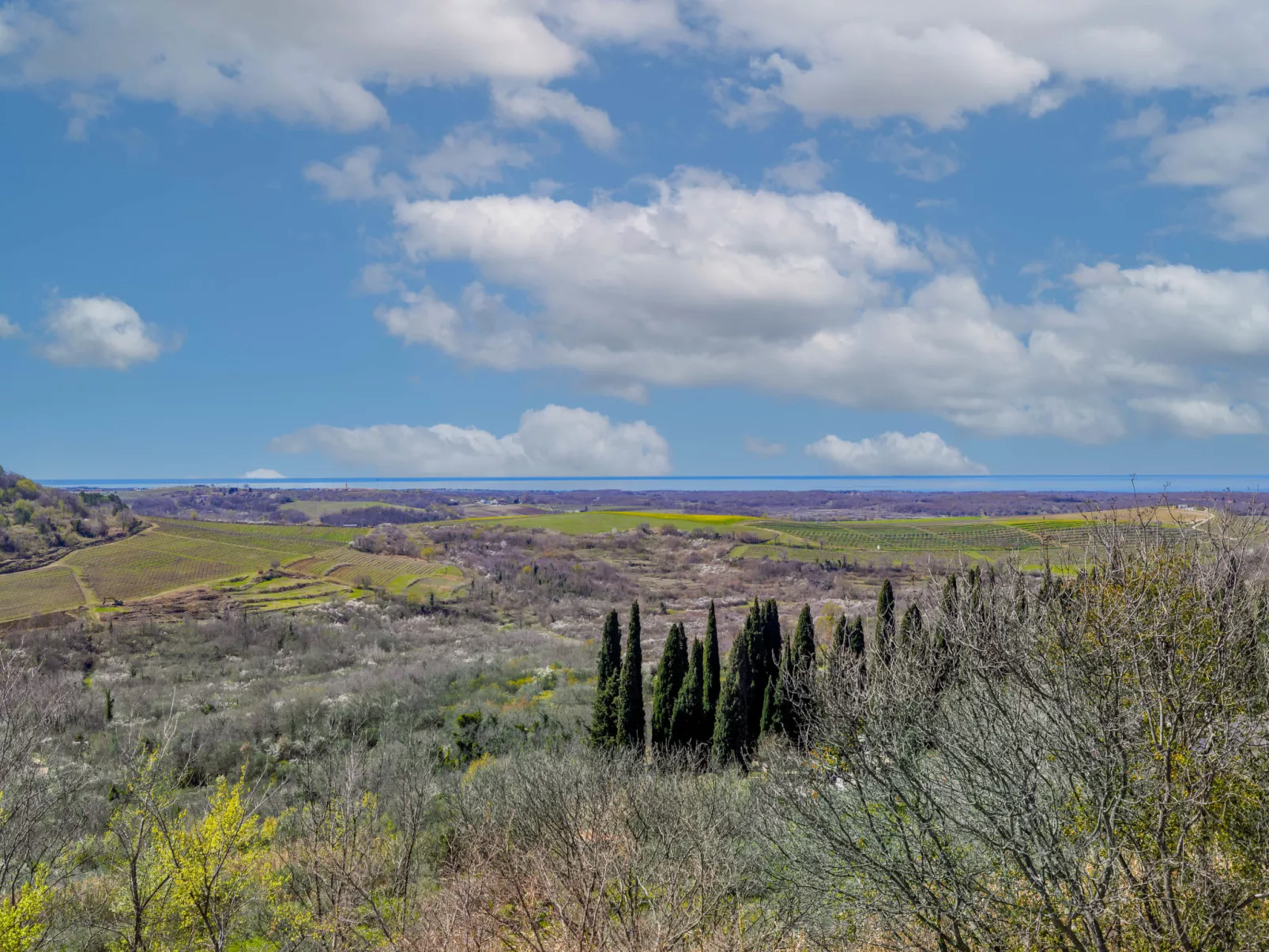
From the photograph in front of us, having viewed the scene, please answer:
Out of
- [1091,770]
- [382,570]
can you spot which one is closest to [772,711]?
[1091,770]

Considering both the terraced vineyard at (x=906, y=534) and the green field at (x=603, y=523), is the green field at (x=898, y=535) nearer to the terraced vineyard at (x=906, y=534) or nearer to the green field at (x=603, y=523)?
the terraced vineyard at (x=906, y=534)

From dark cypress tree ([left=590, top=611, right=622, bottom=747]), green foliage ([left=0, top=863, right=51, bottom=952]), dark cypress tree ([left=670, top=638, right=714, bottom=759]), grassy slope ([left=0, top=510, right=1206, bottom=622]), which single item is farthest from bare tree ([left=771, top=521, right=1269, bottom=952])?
grassy slope ([left=0, top=510, right=1206, bottom=622])

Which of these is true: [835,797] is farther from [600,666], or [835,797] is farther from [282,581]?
[282,581]

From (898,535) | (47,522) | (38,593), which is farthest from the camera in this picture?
(898,535)

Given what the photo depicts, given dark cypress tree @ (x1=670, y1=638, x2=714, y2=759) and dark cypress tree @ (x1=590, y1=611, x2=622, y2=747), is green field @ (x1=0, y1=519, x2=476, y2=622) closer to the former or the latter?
dark cypress tree @ (x1=590, y1=611, x2=622, y2=747)

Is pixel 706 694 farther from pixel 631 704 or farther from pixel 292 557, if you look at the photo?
pixel 292 557

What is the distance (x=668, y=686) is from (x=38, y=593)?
299 feet

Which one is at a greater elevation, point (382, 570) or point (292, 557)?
point (292, 557)

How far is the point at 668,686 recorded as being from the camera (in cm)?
4331

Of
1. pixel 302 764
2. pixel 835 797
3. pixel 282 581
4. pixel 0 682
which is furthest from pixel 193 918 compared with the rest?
pixel 282 581

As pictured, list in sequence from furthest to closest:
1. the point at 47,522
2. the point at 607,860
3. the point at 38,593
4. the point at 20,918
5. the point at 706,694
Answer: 1. the point at 47,522
2. the point at 38,593
3. the point at 706,694
4. the point at 20,918
5. the point at 607,860

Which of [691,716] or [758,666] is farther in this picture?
[758,666]

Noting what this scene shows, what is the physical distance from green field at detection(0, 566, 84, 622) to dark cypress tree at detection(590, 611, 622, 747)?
78.6 metres

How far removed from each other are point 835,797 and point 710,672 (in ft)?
93.0
